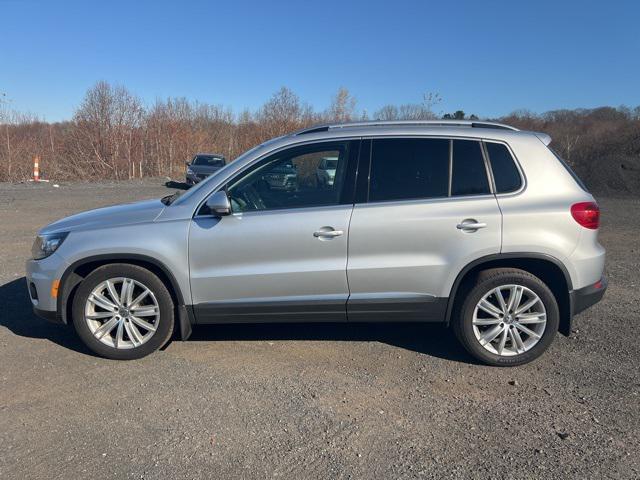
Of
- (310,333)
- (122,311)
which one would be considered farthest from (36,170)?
(310,333)

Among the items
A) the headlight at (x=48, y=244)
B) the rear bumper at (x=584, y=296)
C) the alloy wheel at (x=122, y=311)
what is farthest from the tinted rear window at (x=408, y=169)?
the headlight at (x=48, y=244)

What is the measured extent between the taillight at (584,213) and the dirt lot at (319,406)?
1.14 meters

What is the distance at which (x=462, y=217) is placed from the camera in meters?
3.96

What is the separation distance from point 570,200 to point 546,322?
98 centimetres

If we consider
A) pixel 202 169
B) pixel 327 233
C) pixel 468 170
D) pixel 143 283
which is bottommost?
pixel 143 283

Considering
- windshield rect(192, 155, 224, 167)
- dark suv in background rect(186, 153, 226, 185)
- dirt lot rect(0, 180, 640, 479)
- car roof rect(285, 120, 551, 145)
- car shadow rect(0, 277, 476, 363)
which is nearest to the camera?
dirt lot rect(0, 180, 640, 479)

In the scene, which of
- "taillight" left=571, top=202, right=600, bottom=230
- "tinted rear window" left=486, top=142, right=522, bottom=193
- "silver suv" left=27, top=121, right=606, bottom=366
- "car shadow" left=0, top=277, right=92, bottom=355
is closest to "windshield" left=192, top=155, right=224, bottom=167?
"car shadow" left=0, top=277, right=92, bottom=355

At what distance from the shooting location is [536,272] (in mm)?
4176

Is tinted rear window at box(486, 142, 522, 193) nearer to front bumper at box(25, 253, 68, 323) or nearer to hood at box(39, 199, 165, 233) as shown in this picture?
hood at box(39, 199, 165, 233)

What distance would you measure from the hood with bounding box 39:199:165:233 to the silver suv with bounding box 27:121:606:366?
2 centimetres

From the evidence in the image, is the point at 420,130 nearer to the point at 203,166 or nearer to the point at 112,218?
the point at 112,218

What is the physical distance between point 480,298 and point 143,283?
2700 mm

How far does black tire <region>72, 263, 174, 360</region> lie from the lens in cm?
414

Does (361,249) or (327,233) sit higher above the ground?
(327,233)
